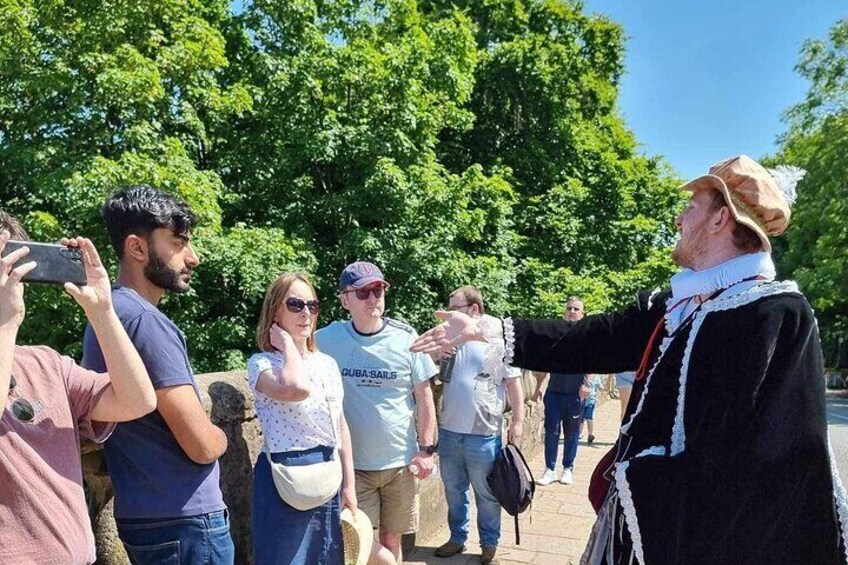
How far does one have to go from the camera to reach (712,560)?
185cm

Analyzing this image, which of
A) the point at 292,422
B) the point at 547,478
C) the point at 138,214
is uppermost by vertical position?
the point at 138,214

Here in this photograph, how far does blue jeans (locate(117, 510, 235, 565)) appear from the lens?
85.2 inches

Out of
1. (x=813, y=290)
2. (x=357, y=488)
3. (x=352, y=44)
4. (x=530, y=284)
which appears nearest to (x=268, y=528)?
(x=357, y=488)

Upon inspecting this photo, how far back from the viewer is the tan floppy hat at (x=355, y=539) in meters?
3.08

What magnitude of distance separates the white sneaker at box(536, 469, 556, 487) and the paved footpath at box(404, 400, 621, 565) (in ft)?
0.23

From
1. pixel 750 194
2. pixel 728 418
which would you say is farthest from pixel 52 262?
pixel 750 194

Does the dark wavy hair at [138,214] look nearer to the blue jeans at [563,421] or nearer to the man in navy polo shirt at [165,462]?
the man in navy polo shirt at [165,462]

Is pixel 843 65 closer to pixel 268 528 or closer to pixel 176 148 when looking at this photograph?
pixel 176 148

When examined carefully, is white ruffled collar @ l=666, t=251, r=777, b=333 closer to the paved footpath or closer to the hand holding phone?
the hand holding phone

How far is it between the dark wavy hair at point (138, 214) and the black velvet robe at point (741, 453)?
5.52 ft

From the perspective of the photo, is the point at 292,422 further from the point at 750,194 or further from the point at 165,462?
the point at 750,194

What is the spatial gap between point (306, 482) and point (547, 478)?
186 inches

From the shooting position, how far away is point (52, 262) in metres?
1.80

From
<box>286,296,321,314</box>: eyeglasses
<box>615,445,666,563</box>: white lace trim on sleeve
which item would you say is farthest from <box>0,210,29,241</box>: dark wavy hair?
<box>615,445,666,563</box>: white lace trim on sleeve
